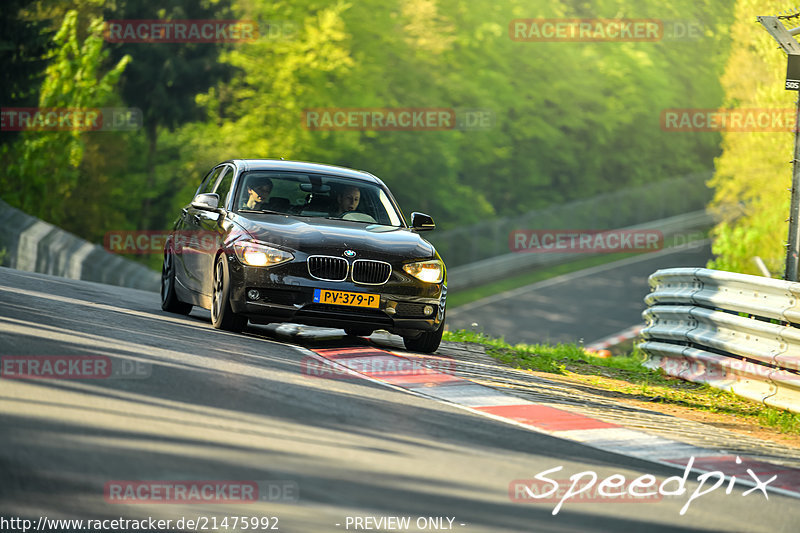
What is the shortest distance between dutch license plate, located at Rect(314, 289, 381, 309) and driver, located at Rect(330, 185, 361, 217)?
146cm

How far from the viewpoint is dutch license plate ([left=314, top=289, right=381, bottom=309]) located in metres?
10.5

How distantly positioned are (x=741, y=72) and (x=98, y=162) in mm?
25193

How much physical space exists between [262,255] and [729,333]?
4570 mm

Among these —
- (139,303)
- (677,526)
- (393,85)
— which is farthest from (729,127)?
(677,526)

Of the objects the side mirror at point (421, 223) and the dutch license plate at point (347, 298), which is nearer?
the dutch license plate at point (347, 298)

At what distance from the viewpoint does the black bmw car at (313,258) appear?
414 inches

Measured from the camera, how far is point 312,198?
39.0ft

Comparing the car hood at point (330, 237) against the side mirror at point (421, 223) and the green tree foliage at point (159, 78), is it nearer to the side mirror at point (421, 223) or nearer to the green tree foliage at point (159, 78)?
the side mirror at point (421, 223)

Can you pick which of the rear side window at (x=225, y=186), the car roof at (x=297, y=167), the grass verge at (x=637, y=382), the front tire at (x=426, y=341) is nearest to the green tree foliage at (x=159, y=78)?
the rear side window at (x=225, y=186)

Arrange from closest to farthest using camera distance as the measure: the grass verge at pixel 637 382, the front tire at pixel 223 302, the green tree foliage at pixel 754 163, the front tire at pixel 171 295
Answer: the grass verge at pixel 637 382 → the front tire at pixel 223 302 → the front tire at pixel 171 295 → the green tree foliage at pixel 754 163

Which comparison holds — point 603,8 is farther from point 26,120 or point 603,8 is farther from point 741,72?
point 26,120

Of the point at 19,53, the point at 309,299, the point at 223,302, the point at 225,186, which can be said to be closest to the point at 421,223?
the point at 309,299

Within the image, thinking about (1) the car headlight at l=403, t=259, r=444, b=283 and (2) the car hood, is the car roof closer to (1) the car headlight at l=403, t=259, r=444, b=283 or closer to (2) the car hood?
(2) the car hood

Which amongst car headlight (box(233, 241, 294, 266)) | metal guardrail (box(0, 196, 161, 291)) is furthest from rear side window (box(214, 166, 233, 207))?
metal guardrail (box(0, 196, 161, 291))
